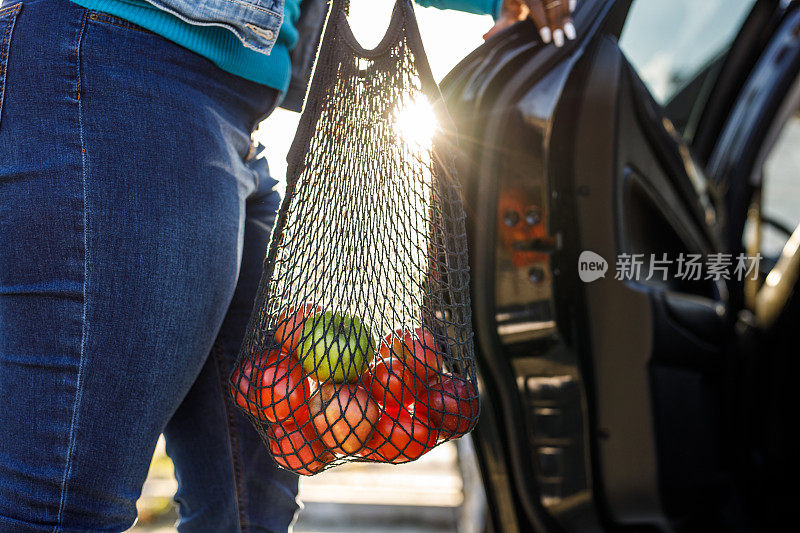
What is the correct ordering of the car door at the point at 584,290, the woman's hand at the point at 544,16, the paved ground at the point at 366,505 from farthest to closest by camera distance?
the paved ground at the point at 366,505
the car door at the point at 584,290
the woman's hand at the point at 544,16

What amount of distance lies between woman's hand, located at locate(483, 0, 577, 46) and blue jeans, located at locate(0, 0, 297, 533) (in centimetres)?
53

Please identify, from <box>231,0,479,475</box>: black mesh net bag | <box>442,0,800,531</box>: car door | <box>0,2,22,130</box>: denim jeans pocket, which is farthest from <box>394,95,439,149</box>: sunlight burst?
<box>0,2,22,130</box>: denim jeans pocket

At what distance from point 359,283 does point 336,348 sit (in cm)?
9

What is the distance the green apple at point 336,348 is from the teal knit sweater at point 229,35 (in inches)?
14.9

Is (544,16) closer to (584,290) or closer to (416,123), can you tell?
(416,123)

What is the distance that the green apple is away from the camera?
744 mm

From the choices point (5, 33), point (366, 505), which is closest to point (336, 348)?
point (5, 33)

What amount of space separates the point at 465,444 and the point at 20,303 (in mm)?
1311

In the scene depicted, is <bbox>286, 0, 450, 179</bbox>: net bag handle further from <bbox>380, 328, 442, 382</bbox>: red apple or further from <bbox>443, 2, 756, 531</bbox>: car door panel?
<bbox>443, 2, 756, 531</bbox>: car door panel

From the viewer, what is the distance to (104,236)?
0.76 m

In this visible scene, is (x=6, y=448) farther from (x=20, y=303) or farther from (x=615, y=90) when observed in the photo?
(x=615, y=90)

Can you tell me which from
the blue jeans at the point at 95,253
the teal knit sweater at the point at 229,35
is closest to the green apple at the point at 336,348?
the blue jeans at the point at 95,253

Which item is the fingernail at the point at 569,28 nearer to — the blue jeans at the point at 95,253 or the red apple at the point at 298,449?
the blue jeans at the point at 95,253

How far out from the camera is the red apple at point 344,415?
2.39 ft
